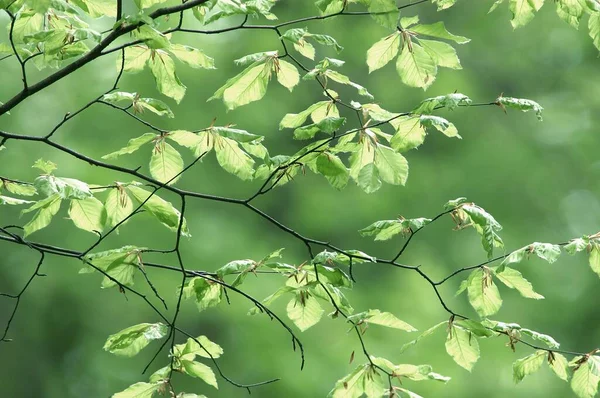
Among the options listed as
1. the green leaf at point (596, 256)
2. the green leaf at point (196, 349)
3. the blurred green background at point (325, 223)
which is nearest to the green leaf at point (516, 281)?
the green leaf at point (596, 256)

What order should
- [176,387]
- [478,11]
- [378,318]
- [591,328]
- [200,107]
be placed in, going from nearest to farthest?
1. [378,318]
2. [176,387]
3. [200,107]
4. [591,328]
5. [478,11]

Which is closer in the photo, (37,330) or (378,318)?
(378,318)

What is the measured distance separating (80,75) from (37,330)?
1606 mm

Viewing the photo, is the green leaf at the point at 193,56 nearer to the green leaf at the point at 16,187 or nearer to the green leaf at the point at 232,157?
the green leaf at the point at 232,157

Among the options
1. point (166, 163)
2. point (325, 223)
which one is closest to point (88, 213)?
point (166, 163)

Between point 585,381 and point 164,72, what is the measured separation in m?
0.89

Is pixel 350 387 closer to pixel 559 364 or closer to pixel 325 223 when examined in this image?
pixel 559 364

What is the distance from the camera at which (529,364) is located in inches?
55.7

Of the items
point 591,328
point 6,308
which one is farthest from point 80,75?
point 591,328

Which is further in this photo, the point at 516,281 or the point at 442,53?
the point at 516,281

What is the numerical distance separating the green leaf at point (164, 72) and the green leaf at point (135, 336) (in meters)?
0.39

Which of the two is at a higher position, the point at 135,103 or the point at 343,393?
the point at 135,103

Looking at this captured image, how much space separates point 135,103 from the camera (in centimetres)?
140

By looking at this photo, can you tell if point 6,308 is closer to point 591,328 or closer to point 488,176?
point 488,176
